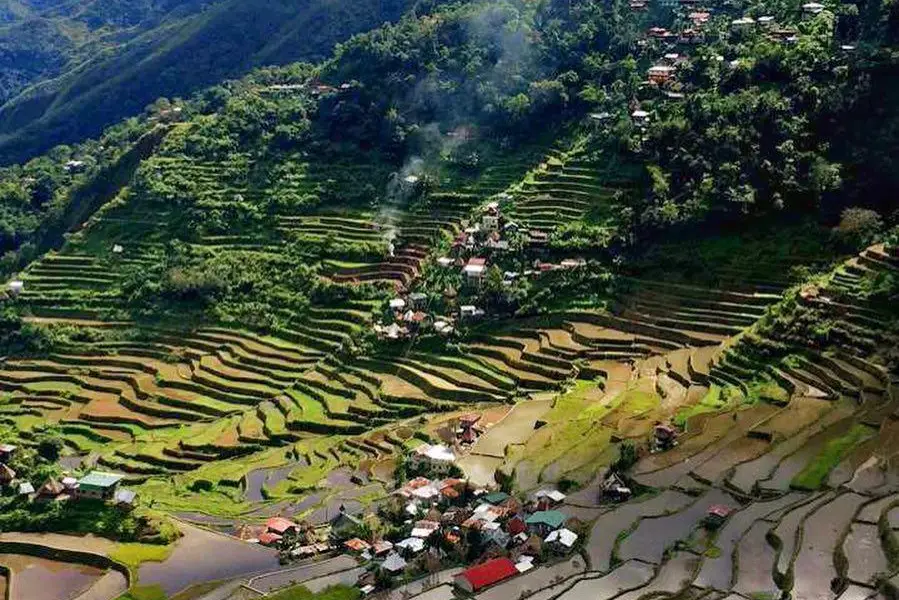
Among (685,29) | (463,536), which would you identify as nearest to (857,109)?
(685,29)

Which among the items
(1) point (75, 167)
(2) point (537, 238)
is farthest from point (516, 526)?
(1) point (75, 167)

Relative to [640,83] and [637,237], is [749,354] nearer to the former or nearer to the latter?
[637,237]

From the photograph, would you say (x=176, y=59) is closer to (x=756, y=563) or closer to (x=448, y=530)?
(x=448, y=530)

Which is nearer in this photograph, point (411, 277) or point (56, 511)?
point (56, 511)

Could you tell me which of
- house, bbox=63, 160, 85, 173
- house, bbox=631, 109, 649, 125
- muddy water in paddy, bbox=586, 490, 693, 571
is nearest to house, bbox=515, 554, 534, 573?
muddy water in paddy, bbox=586, 490, 693, 571

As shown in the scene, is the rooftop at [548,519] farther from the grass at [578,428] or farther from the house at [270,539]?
the house at [270,539]

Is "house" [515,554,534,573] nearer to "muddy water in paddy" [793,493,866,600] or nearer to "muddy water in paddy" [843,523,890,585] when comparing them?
"muddy water in paddy" [793,493,866,600]
